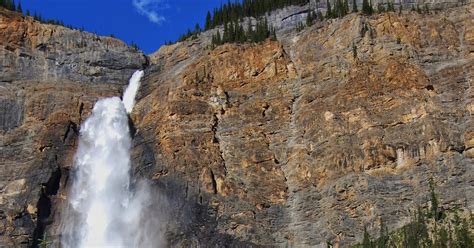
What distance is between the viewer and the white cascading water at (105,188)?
7162cm

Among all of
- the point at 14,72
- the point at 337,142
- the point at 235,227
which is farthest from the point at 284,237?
the point at 14,72

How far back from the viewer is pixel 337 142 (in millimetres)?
71438

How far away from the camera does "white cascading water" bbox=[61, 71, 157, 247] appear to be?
71625 mm

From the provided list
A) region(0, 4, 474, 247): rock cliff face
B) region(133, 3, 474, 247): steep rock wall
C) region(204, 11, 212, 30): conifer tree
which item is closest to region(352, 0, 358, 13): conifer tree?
region(0, 4, 474, 247): rock cliff face

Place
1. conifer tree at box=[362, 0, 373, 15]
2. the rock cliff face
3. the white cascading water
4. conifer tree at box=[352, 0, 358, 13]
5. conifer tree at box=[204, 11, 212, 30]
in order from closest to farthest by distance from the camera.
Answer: the rock cliff face, the white cascading water, conifer tree at box=[362, 0, 373, 15], conifer tree at box=[352, 0, 358, 13], conifer tree at box=[204, 11, 212, 30]

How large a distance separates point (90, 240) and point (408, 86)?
3261 centimetres

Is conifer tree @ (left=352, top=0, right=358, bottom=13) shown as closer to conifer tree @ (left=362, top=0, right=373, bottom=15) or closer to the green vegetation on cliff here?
conifer tree @ (left=362, top=0, right=373, bottom=15)

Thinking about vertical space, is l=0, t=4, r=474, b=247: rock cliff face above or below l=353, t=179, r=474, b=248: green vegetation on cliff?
above

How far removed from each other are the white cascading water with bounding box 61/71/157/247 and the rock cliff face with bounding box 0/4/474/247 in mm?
1476

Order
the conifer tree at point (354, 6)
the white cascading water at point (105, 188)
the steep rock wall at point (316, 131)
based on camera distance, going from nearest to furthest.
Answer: the steep rock wall at point (316, 131), the white cascading water at point (105, 188), the conifer tree at point (354, 6)

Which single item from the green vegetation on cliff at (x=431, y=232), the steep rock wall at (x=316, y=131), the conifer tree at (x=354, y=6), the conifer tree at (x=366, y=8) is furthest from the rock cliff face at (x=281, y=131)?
the conifer tree at (x=354, y=6)

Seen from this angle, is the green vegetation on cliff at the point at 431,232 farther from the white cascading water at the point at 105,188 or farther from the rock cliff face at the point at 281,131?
the white cascading water at the point at 105,188

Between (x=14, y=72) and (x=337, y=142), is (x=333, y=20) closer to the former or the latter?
(x=337, y=142)

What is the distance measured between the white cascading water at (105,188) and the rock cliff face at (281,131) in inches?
58.1
